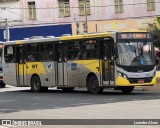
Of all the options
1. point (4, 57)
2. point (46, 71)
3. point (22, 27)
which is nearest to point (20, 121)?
point (46, 71)

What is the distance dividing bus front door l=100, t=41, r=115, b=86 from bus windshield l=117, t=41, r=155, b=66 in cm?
45

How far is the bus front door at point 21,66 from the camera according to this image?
88.4ft

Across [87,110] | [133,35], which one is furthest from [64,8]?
[87,110]

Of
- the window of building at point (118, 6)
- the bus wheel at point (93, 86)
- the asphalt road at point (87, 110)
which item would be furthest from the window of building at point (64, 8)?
the asphalt road at point (87, 110)

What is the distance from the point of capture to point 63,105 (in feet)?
58.6

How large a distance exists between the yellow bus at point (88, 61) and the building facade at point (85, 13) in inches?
1052

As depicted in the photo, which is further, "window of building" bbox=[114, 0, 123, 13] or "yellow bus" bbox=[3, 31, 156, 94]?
"window of building" bbox=[114, 0, 123, 13]

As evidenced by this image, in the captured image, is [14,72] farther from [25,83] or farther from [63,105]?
[63,105]

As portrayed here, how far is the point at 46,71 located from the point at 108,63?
464 cm

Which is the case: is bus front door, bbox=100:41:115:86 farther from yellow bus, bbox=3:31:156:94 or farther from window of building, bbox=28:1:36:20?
window of building, bbox=28:1:36:20

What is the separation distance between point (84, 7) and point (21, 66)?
29093 mm

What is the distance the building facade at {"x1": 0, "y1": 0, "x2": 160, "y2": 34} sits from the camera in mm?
52281

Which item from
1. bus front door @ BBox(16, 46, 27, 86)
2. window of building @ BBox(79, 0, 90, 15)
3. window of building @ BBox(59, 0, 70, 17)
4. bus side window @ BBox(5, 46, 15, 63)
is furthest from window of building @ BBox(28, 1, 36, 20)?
bus front door @ BBox(16, 46, 27, 86)

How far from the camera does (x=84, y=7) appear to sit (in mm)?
55250
